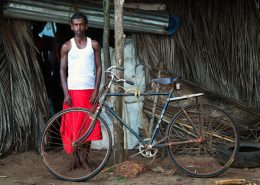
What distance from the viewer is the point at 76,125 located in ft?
17.1

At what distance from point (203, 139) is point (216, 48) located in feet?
7.23

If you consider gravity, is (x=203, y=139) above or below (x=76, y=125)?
below

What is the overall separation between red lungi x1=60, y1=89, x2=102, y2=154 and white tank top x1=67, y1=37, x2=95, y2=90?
91 millimetres

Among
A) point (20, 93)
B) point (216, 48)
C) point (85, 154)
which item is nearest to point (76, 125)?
point (85, 154)

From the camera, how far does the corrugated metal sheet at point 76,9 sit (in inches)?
243

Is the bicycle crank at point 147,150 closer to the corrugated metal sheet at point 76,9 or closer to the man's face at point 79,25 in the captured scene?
the man's face at point 79,25

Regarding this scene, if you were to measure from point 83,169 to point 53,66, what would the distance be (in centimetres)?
299

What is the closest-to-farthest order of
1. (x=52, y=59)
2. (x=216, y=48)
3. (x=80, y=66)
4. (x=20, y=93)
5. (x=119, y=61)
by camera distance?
1. (x=80, y=66)
2. (x=119, y=61)
3. (x=20, y=93)
4. (x=216, y=48)
5. (x=52, y=59)

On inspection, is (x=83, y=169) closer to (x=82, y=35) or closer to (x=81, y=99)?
(x=81, y=99)

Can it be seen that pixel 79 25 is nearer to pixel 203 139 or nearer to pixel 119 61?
pixel 119 61

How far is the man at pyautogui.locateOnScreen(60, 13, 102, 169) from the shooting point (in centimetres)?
522

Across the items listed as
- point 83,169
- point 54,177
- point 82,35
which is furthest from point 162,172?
point 82,35

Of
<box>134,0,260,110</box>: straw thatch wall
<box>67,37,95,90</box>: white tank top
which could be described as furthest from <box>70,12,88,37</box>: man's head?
<box>134,0,260,110</box>: straw thatch wall

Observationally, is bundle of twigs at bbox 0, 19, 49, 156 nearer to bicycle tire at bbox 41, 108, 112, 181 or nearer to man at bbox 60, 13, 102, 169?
bicycle tire at bbox 41, 108, 112, 181
